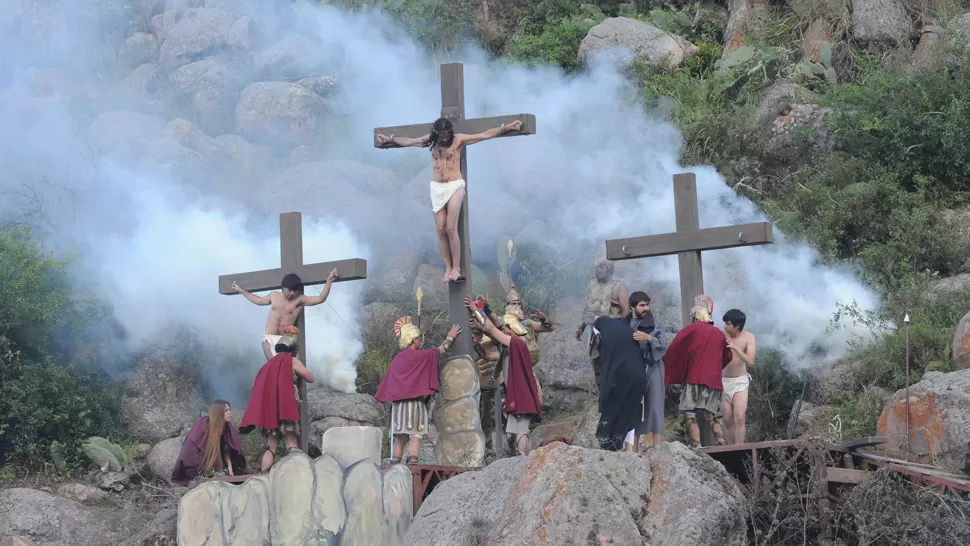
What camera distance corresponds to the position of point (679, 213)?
13078 millimetres

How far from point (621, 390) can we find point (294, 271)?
3.70 m

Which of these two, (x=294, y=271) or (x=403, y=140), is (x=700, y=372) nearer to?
(x=403, y=140)

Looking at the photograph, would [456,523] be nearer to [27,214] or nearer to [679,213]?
[679,213]

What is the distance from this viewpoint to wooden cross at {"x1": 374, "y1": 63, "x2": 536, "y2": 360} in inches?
490

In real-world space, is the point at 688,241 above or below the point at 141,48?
below

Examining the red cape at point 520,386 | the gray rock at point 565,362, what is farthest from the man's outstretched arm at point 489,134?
the gray rock at point 565,362

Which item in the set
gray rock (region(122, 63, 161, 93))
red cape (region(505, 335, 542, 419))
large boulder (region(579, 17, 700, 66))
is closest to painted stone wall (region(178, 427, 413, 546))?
red cape (region(505, 335, 542, 419))

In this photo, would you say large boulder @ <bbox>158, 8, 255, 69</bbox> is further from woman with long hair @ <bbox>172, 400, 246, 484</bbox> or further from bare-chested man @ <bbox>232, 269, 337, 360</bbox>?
woman with long hair @ <bbox>172, 400, 246, 484</bbox>

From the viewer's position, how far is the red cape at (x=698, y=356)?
11.6m

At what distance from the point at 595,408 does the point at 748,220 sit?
4217mm

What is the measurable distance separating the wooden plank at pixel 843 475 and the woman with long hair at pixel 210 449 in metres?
5.03

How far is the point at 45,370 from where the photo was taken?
15844 mm

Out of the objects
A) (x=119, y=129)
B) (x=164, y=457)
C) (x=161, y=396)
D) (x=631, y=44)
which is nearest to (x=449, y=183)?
(x=164, y=457)

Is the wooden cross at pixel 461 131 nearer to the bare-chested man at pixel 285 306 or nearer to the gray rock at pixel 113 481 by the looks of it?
the bare-chested man at pixel 285 306
